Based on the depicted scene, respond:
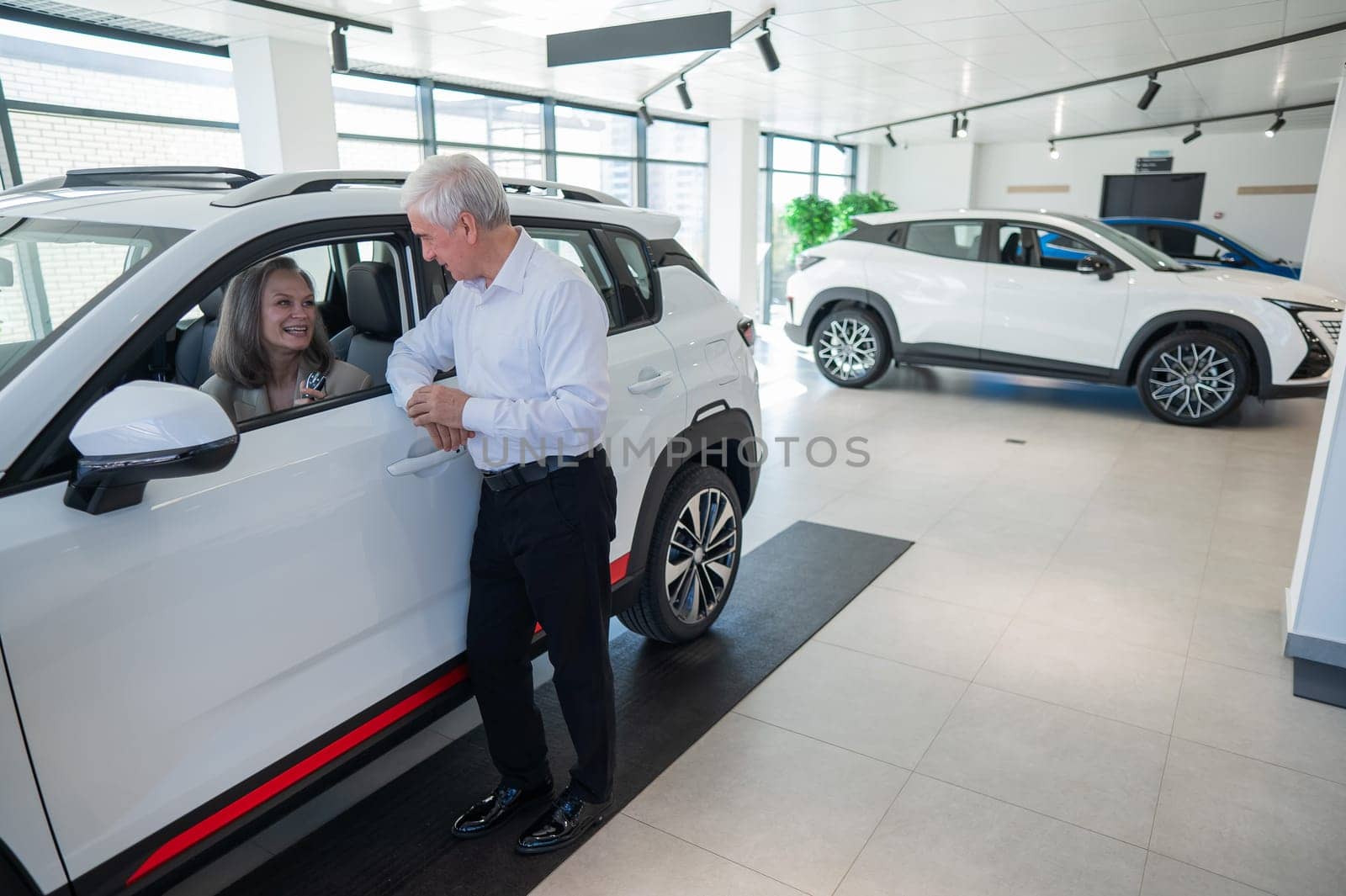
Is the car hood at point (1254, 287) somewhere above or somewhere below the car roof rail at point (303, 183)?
below

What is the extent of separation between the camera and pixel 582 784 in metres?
2.10

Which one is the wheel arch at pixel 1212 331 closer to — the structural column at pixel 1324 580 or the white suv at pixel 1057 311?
the white suv at pixel 1057 311

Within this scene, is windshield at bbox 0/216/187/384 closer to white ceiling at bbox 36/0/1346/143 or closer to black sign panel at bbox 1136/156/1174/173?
white ceiling at bbox 36/0/1346/143

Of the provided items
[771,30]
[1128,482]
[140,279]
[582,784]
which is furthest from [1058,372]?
[140,279]

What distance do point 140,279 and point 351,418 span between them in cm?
44

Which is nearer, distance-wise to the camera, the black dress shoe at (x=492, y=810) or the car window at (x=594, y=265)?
the black dress shoe at (x=492, y=810)

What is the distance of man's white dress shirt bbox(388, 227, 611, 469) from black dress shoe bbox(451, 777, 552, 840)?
0.89m

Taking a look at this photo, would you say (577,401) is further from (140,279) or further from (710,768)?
(710,768)

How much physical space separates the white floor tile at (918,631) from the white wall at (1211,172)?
1343 centimetres

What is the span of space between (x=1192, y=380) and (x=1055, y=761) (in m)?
4.87

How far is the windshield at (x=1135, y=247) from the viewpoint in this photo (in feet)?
21.5

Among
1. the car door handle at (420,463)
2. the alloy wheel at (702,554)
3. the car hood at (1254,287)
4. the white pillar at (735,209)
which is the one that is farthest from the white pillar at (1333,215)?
the car door handle at (420,463)

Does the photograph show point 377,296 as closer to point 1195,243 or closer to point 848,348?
point 848,348

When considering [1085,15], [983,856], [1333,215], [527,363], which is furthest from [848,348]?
[527,363]
